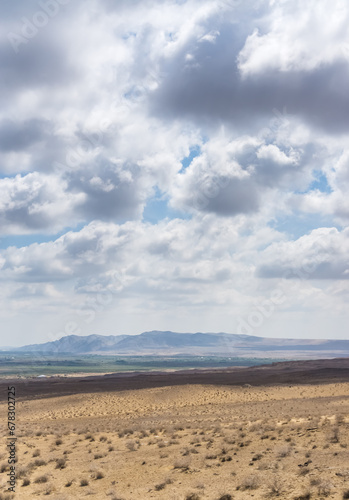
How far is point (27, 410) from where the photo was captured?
55.0 metres

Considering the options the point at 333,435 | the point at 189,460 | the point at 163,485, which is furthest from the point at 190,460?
the point at 333,435

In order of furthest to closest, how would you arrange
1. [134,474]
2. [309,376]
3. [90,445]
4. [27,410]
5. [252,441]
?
1. [309,376]
2. [27,410]
3. [90,445]
4. [252,441]
5. [134,474]

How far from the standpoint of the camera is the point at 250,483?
16.5 meters

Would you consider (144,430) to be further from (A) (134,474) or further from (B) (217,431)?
(A) (134,474)

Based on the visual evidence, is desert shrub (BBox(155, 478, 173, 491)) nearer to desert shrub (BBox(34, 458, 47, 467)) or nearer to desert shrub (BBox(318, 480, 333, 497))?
desert shrub (BBox(318, 480, 333, 497))

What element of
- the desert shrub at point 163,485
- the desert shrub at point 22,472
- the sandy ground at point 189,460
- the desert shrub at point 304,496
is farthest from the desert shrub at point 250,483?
the desert shrub at point 22,472

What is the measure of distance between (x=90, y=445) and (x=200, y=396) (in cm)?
3248

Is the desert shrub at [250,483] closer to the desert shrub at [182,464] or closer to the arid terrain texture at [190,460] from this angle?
the arid terrain texture at [190,460]

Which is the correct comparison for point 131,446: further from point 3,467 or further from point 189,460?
point 3,467

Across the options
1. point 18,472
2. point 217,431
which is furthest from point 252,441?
point 18,472

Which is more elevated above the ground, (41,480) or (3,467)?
(41,480)

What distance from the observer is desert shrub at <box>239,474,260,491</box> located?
16406 mm

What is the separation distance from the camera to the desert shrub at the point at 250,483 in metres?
16.4

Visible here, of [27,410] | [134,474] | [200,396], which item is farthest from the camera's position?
[200,396]
